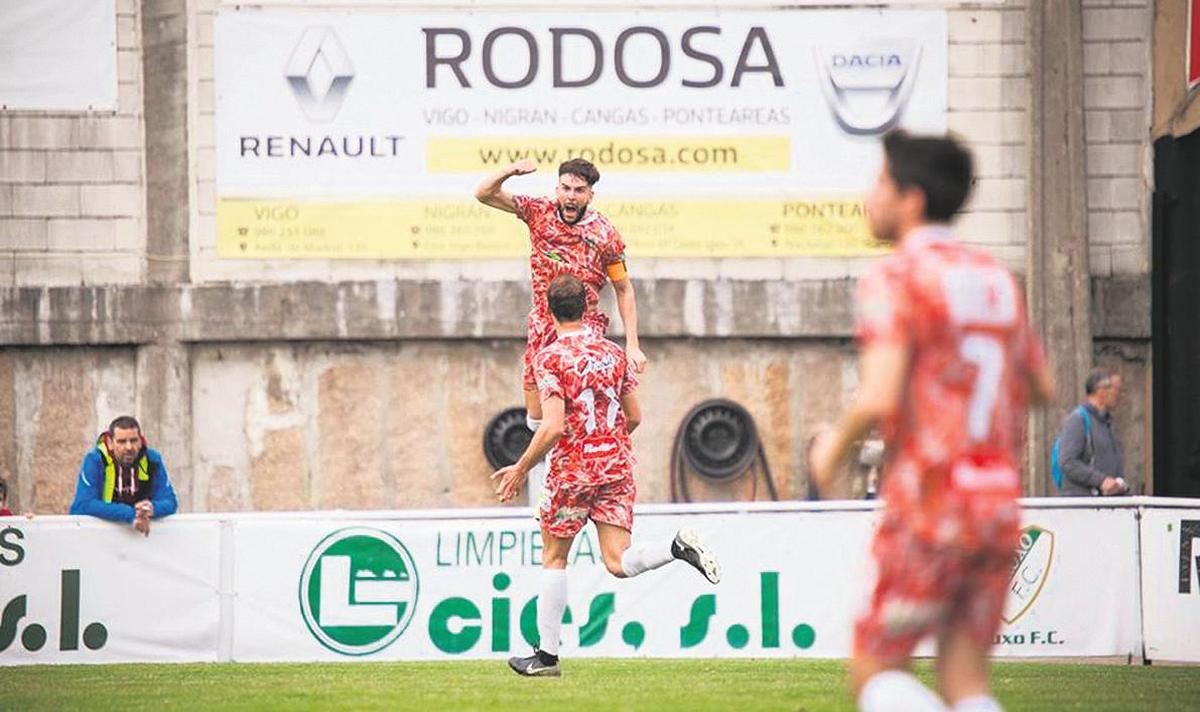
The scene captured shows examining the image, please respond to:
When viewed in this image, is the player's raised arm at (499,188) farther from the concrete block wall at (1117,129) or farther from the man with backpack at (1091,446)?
the concrete block wall at (1117,129)

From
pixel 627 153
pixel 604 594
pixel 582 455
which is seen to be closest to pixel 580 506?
pixel 582 455

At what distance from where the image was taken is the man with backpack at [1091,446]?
15289 mm

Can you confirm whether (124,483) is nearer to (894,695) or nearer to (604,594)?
(604,594)

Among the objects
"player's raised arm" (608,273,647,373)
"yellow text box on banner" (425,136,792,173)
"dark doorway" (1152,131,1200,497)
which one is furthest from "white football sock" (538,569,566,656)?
"yellow text box on banner" (425,136,792,173)

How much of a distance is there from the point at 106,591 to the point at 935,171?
10178mm

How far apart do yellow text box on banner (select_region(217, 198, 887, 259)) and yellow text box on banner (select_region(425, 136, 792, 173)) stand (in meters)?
0.35

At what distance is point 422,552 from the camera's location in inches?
571

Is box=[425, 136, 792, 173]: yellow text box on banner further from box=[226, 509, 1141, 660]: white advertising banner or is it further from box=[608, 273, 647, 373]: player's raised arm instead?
box=[608, 273, 647, 373]: player's raised arm

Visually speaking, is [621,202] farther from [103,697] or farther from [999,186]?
[103,697]

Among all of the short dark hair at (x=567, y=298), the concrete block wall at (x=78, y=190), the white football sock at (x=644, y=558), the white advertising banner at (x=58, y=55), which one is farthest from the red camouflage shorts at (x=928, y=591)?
the white advertising banner at (x=58, y=55)


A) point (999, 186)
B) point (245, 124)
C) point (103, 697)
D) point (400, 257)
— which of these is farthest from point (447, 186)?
point (103, 697)

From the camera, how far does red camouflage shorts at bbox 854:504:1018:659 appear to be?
5.30 m

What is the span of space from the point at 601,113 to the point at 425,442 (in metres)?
3.69

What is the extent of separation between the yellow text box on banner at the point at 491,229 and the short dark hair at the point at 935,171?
1425 centimetres
